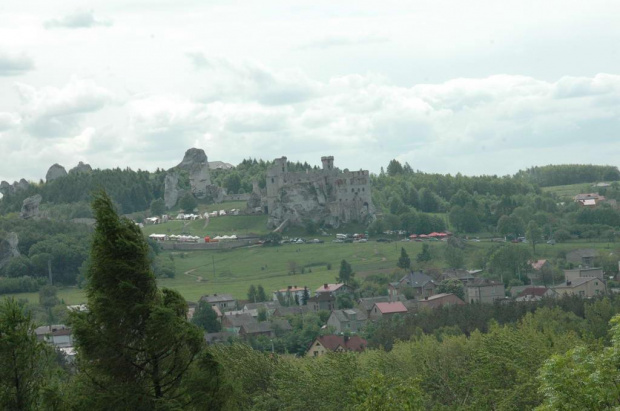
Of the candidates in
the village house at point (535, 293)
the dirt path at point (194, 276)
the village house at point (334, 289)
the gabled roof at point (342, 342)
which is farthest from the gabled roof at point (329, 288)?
the gabled roof at point (342, 342)

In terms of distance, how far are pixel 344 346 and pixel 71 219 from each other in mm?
119438

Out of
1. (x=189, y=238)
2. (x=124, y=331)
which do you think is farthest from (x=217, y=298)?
(x=124, y=331)

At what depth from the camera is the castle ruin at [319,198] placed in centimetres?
16738

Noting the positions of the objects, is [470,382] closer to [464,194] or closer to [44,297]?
[44,297]

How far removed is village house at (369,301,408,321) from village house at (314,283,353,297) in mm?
8441

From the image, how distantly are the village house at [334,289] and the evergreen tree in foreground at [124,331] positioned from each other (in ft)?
304

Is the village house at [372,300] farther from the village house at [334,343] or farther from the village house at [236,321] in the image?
the village house at [334,343]

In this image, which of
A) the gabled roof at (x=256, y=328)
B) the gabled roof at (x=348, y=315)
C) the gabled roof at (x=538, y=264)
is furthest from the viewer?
the gabled roof at (x=538, y=264)

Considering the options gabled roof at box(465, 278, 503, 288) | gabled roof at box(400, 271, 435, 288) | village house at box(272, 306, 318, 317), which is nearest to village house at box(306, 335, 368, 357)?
village house at box(272, 306, 318, 317)

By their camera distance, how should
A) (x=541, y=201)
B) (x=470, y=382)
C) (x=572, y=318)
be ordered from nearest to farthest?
1. (x=470, y=382)
2. (x=572, y=318)
3. (x=541, y=201)

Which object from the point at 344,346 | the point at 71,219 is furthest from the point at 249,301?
the point at 71,219

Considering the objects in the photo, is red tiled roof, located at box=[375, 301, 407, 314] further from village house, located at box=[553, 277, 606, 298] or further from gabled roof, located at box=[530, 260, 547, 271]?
gabled roof, located at box=[530, 260, 547, 271]

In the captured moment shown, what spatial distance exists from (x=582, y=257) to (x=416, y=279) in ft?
71.1

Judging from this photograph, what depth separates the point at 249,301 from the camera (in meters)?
122
